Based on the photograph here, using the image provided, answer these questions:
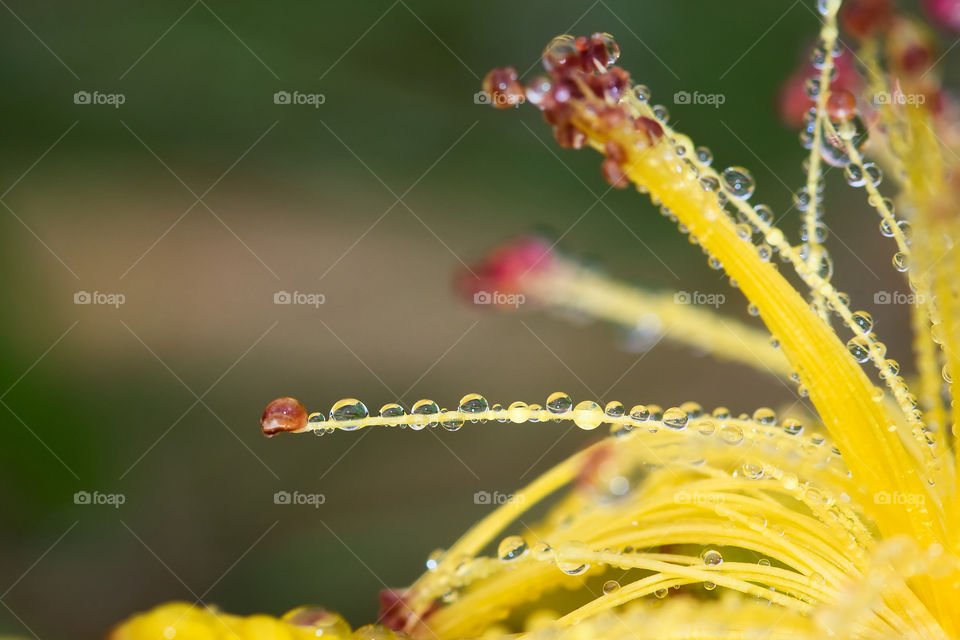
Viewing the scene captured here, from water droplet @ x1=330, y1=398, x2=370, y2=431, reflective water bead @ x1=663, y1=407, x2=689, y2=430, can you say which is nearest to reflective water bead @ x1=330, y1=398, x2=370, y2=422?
water droplet @ x1=330, y1=398, x2=370, y2=431

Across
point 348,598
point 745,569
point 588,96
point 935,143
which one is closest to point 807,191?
point 935,143

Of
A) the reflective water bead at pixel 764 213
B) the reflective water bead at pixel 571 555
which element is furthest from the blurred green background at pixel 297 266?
the reflective water bead at pixel 764 213

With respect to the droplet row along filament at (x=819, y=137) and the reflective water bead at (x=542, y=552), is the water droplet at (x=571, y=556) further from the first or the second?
the droplet row along filament at (x=819, y=137)

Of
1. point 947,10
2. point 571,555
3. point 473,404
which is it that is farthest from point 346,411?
point 947,10

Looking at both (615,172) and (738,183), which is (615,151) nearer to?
(615,172)

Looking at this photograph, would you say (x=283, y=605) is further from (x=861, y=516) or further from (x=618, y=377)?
(x=861, y=516)

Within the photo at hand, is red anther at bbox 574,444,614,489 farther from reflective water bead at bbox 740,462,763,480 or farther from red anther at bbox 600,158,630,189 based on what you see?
red anther at bbox 600,158,630,189

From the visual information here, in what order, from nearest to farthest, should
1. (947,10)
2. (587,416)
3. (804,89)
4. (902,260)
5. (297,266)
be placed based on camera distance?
1. (587,416)
2. (902,260)
3. (947,10)
4. (804,89)
5. (297,266)
